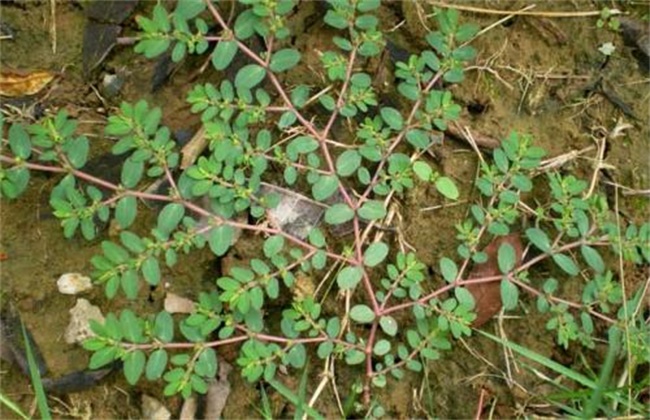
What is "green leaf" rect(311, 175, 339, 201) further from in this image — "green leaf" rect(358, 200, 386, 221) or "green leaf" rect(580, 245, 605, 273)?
"green leaf" rect(580, 245, 605, 273)

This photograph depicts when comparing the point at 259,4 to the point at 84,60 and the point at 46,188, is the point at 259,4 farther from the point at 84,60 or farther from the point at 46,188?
the point at 46,188

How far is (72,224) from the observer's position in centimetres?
271

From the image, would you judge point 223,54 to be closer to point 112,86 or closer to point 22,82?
point 112,86

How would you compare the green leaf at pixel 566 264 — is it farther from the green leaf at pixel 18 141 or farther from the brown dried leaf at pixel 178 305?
the green leaf at pixel 18 141

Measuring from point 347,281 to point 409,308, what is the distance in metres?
0.23

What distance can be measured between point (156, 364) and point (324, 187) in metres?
0.71

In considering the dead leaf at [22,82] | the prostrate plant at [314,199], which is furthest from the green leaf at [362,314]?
the dead leaf at [22,82]

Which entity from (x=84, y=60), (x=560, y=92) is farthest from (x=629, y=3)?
(x=84, y=60)

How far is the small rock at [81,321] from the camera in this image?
2.81 m

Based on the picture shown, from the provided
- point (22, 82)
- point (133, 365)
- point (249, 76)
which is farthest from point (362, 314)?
point (22, 82)

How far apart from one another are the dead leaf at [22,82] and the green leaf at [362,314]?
119cm

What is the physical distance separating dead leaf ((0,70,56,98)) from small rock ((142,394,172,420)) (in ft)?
3.31

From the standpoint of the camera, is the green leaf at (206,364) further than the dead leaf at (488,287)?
No

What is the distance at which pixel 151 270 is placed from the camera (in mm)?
2695
